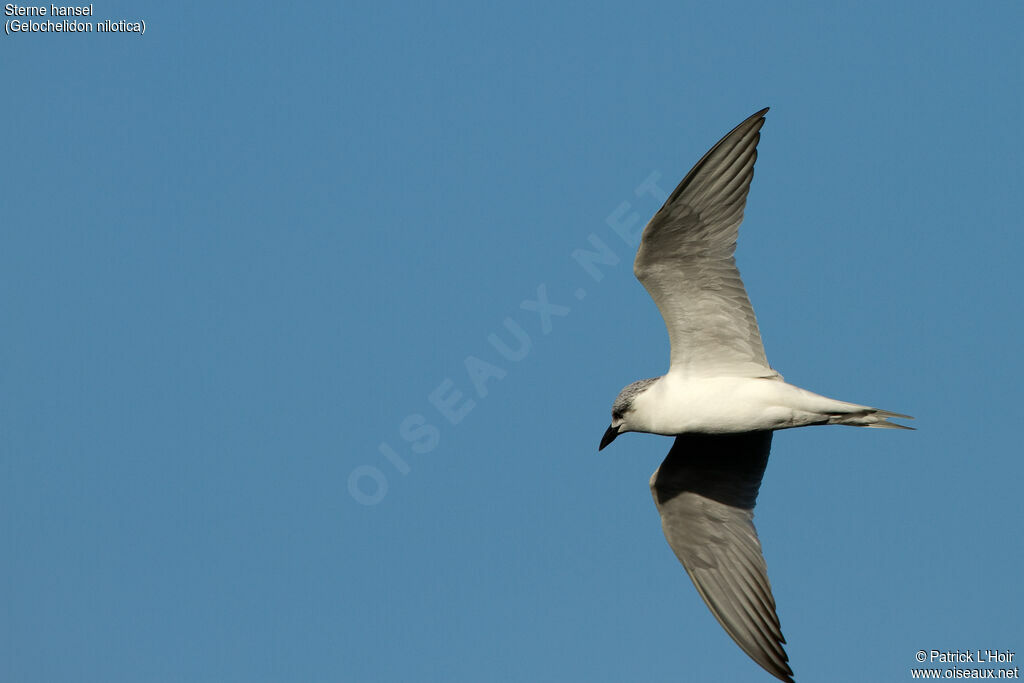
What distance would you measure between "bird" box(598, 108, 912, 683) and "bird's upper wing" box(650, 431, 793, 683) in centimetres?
1

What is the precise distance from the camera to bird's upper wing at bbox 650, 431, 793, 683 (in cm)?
1132

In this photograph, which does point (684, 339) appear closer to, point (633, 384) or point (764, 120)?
point (633, 384)

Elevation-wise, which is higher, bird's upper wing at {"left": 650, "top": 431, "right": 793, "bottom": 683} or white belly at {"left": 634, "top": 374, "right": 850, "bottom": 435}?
white belly at {"left": 634, "top": 374, "right": 850, "bottom": 435}

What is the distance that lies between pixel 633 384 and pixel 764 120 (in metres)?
3.19

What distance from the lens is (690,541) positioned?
11.8 metres

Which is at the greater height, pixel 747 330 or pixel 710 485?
pixel 747 330

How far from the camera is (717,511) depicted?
469 inches

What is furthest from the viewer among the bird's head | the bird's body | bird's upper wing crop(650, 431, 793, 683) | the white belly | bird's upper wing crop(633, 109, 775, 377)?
bird's upper wing crop(650, 431, 793, 683)

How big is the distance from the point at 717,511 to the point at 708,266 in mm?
3345

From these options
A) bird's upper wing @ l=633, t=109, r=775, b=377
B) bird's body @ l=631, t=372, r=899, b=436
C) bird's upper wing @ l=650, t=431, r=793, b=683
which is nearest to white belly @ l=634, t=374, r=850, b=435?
bird's body @ l=631, t=372, r=899, b=436

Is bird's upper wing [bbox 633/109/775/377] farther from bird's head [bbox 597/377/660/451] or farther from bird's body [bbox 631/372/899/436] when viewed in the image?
bird's head [bbox 597/377/660/451]

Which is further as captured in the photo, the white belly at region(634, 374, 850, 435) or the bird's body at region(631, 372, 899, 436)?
the white belly at region(634, 374, 850, 435)

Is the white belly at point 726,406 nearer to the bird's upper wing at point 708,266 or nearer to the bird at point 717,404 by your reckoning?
the bird at point 717,404

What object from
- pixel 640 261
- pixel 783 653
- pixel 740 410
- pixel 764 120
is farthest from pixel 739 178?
pixel 783 653
